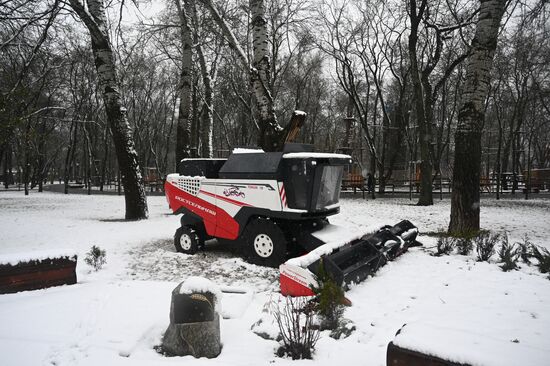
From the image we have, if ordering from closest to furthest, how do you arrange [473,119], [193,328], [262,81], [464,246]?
[193,328] → [464,246] → [473,119] → [262,81]

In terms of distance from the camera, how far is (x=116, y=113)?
10.1 meters

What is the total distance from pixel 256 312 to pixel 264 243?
1.93 metres

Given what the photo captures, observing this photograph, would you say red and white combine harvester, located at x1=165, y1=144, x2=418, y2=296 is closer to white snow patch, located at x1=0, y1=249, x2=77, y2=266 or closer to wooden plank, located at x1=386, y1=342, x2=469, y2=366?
white snow patch, located at x1=0, y1=249, x2=77, y2=266

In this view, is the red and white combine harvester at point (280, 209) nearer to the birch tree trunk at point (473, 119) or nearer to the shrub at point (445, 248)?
the shrub at point (445, 248)

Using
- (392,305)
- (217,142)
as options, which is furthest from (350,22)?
(217,142)

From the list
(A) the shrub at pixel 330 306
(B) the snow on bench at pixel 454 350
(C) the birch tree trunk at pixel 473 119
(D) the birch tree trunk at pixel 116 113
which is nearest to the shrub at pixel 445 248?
(C) the birch tree trunk at pixel 473 119

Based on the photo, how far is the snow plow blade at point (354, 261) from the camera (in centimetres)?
417

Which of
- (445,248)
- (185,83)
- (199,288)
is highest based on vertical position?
(185,83)

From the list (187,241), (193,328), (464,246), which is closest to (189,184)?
(187,241)

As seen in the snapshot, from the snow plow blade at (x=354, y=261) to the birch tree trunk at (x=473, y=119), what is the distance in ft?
4.79

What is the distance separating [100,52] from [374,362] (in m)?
10.4

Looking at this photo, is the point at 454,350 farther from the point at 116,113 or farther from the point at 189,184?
the point at 116,113

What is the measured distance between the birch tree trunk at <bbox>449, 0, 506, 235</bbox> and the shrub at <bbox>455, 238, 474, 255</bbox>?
1.25 m

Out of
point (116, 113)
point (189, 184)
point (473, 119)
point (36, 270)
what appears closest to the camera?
point (36, 270)
